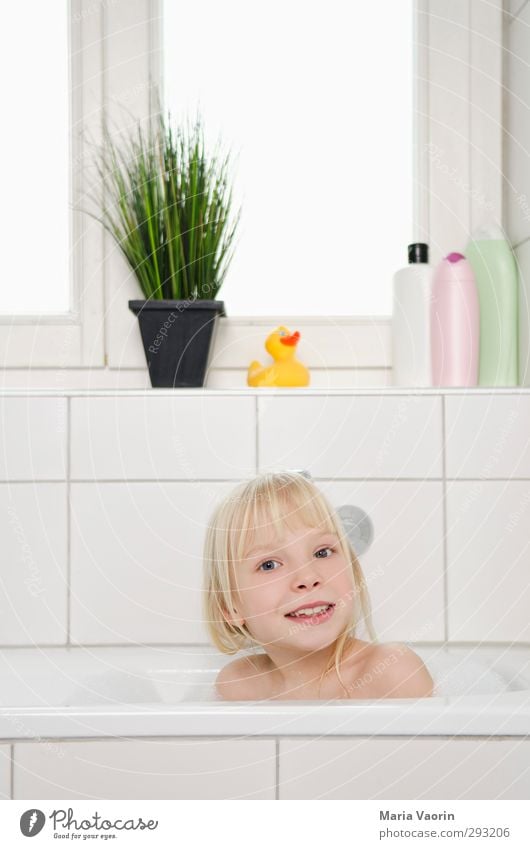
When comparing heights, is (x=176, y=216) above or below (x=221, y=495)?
above

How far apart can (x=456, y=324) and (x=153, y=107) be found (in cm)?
65

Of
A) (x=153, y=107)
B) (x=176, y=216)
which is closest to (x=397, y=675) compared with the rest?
(x=176, y=216)

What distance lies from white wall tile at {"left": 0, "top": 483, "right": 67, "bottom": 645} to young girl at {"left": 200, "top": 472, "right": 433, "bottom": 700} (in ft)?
0.98

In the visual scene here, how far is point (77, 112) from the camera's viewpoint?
1.56 meters

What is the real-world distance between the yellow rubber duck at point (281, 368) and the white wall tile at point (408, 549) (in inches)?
7.4

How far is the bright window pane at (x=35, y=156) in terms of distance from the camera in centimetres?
158

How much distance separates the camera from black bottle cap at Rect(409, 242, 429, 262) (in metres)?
1.46

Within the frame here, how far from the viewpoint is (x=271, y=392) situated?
4.54 feet

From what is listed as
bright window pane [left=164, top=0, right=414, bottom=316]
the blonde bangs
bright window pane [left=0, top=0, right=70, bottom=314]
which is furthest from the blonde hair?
bright window pane [left=0, top=0, right=70, bottom=314]

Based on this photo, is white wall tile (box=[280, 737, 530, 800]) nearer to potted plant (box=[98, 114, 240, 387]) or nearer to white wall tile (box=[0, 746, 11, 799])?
white wall tile (box=[0, 746, 11, 799])

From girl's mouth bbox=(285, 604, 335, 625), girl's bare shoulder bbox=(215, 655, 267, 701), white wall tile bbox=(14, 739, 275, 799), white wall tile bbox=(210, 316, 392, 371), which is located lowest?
girl's bare shoulder bbox=(215, 655, 267, 701)

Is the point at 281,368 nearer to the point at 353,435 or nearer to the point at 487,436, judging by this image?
the point at 353,435

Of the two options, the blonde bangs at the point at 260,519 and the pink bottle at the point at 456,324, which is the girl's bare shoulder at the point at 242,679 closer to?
the blonde bangs at the point at 260,519

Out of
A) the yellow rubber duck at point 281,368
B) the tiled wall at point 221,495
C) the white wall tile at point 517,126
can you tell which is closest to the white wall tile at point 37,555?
the tiled wall at point 221,495
